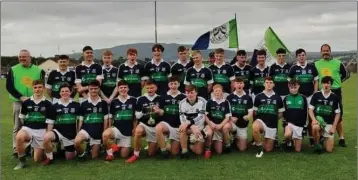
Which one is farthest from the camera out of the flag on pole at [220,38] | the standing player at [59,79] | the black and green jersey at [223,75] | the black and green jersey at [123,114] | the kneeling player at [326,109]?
the flag on pole at [220,38]

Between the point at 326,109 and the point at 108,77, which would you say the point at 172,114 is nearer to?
the point at 108,77

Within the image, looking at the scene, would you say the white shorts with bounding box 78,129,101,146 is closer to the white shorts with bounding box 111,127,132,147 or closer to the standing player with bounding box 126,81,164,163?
the white shorts with bounding box 111,127,132,147

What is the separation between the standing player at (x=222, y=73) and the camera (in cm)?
793

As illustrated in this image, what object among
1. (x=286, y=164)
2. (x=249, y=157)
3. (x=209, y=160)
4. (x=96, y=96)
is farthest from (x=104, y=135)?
(x=286, y=164)

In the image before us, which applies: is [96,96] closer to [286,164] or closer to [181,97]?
[181,97]

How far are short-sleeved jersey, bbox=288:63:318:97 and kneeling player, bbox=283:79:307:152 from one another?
0.43 metres

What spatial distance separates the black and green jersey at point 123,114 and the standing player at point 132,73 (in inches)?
25.6

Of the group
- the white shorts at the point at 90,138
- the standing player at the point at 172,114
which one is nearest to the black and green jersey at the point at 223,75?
the standing player at the point at 172,114

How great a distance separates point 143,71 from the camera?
7859 mm

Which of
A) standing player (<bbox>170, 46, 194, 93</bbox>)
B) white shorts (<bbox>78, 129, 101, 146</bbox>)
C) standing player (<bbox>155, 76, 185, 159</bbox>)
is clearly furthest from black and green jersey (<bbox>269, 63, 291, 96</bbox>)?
white shorts (<bbox>78, 129, 101, 146</bbox>)

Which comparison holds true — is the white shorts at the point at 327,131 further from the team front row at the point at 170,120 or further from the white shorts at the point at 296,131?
the white shorts at the point at 296,131

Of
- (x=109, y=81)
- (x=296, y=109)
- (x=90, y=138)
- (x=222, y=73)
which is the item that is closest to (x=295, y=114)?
(x=296, y=109)

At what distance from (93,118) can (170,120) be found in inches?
52.1

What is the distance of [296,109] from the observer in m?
7.40
